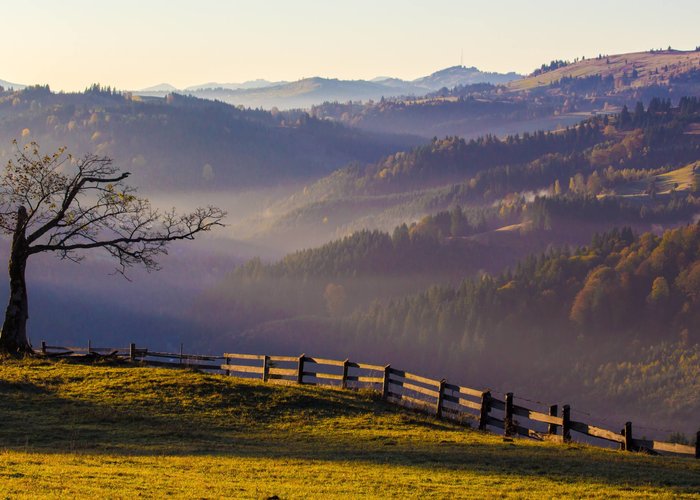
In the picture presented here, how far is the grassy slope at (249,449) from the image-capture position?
23.3 m

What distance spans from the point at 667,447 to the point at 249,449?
12.2 m

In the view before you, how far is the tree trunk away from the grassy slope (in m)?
2.89

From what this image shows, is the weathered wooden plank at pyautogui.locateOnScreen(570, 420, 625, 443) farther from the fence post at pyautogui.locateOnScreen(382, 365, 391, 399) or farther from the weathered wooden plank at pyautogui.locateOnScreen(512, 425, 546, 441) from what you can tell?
the fence post at pyautogui.locateOnScreen(382, 365, 391, 399)

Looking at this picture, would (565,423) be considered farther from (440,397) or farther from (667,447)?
(440,397)

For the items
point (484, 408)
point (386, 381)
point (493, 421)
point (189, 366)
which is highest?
point (386, 381)

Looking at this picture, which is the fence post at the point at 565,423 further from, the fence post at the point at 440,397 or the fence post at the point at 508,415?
the fence post at the point at 440,397

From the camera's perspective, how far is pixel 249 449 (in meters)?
30.0

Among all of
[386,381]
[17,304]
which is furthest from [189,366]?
[386,381]

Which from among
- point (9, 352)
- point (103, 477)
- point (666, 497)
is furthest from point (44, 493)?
point (9, 352)

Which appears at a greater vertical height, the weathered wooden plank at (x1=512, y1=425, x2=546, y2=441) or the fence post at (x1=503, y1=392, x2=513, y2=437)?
the fence post at (x1=503, y1=392, x2=513, y2=437)

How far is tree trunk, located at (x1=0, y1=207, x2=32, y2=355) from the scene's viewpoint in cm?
4516

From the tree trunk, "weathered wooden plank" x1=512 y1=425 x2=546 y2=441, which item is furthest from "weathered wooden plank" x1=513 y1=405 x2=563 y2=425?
the tree trunk

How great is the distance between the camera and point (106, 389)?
127 ft

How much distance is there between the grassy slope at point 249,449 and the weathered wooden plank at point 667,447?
0.35 metres
